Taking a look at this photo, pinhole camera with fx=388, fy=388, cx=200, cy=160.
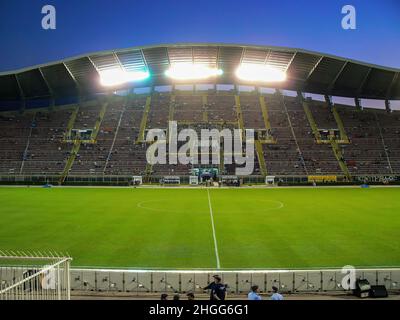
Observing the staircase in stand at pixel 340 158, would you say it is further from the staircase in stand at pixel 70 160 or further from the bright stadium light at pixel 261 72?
the staircase in stand at pixel 70 160

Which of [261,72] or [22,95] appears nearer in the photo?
[22,95]

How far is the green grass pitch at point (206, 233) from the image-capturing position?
2025cm

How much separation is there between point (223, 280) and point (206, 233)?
38.8ft

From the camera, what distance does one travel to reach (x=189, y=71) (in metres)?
94.9

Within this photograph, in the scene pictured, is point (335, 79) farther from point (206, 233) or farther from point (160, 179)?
point (206, 233)

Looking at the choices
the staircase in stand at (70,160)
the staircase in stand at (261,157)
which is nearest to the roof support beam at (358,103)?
the staircase in stand at (261,157)

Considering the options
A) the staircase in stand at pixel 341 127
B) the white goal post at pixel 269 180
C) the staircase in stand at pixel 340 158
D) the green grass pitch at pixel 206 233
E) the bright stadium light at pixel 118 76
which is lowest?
the green grass pitch at pixel 206 233

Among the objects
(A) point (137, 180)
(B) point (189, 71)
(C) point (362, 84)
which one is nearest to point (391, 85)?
(C) point (362, 84)

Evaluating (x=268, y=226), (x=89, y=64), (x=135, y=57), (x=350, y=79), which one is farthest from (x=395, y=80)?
(x=268, y=226)

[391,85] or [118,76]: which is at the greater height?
[118,76]

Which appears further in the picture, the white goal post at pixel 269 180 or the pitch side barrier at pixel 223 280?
the white goal post at pixel 269 180

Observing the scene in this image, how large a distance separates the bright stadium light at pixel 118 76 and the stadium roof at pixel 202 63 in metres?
1.11
